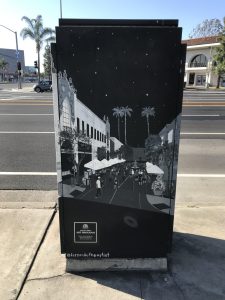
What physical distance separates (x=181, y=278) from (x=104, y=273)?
727 millimetres

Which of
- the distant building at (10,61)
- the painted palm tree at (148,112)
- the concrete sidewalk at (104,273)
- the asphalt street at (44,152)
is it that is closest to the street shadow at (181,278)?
the concrete sidewalk at (104,273)

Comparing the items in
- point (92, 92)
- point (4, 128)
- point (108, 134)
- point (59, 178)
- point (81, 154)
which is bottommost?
point (4, 128)

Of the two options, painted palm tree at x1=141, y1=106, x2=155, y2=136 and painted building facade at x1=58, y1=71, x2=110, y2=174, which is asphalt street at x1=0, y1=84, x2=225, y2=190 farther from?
painted palm tree at x1=141, y1=106, x2=155, y2=136

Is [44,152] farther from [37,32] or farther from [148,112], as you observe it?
[37,32]

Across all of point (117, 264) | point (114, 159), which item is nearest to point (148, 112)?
point (114, 159)

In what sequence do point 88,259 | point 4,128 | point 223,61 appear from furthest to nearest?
1. point 223,61
2. point 4,128
3. point 88,259

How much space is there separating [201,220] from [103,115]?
222cm

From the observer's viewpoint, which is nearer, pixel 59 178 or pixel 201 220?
pixel 59 178

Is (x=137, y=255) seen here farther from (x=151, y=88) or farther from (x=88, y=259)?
(x=151, y=88)

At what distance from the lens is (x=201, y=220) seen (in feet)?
13.7

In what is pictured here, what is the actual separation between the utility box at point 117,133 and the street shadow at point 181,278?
0.59ft

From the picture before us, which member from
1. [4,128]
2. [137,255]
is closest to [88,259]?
[137,255]

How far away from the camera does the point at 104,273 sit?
3115 mm

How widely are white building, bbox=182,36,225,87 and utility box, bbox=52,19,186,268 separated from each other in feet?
181
